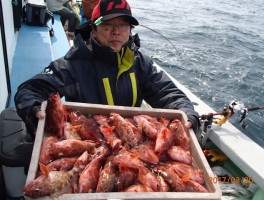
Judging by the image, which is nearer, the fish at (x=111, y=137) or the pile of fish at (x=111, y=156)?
the pile of fish at (x=111, y=156)

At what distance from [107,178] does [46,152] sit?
1.55ft

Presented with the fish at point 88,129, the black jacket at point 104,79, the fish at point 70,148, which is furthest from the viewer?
the black jacket at point 104,79

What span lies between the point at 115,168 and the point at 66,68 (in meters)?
1.30

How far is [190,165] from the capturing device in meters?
2.13

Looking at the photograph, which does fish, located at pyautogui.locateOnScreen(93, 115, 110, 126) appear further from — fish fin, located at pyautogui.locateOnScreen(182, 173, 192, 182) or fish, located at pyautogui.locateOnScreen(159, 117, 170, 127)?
fish fin, located at pyautogui.locateOnScreen(182, 173, 192, 182)

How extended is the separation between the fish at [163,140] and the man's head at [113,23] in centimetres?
107

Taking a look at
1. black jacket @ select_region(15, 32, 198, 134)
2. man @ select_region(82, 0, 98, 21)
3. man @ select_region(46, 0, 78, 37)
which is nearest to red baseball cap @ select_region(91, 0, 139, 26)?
black jacket @ select_region(15, 32, 198, 134)

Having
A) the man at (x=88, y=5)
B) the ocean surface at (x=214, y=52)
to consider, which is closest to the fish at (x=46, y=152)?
the ocean surface at (x=214, y=52)

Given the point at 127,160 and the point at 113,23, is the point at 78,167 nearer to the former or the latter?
the point at 127,160

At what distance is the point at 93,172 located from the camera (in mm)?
1903

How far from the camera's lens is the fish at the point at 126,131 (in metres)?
2.22

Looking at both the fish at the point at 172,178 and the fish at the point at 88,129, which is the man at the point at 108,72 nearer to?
the fish at the point at 88,129

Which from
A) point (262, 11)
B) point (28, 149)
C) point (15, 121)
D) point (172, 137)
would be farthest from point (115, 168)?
point (262, 11)
